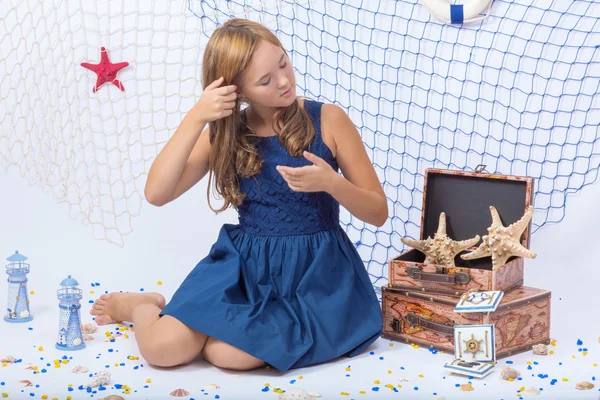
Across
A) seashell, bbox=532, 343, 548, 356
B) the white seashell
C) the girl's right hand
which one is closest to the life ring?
the girl's right hand

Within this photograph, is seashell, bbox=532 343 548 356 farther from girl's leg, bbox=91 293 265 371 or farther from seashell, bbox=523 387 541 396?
girl's leg, bbox=91 293 265 371

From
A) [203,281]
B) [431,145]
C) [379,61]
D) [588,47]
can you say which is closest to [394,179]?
[431,145]

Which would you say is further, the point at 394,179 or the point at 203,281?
the point at 394,179

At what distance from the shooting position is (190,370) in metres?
1.71

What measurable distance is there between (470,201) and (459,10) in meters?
0.53

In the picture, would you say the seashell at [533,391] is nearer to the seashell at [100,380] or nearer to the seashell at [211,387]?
the seashell at [211,387]

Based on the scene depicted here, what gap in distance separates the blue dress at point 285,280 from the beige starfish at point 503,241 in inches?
9.1

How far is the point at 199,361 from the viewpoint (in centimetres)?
176

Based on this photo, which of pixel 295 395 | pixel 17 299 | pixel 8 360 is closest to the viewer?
pixel 295 395

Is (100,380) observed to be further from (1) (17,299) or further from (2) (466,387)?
(2) (466,387)

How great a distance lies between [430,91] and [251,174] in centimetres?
71

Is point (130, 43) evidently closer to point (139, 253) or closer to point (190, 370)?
point (139, 253)

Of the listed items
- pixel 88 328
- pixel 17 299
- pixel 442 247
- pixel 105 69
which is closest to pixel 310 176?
pixel 442 247

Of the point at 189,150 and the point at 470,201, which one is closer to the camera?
the point at 189,150
